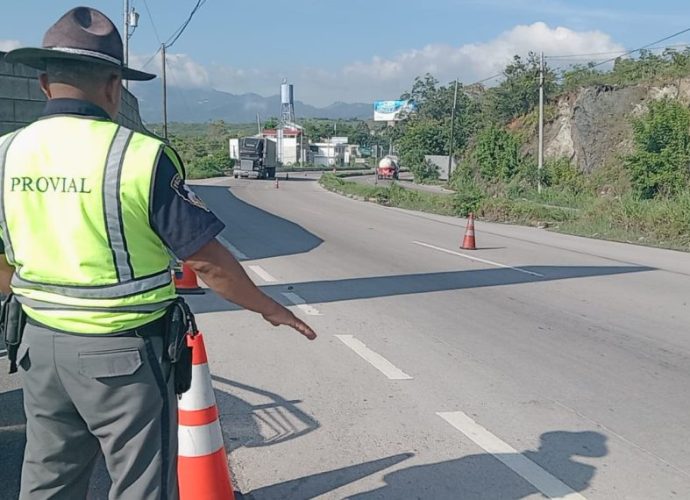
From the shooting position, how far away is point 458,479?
13.8 feet

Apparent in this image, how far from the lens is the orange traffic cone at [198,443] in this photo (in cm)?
349

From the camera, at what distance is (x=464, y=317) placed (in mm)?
8602

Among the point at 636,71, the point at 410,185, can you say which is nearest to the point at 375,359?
the point at 636,71

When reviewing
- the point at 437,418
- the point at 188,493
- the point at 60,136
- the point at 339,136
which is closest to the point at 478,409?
the point at 437,418

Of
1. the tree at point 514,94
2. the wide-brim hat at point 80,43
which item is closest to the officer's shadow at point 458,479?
the wide-brim hat at point 80,43

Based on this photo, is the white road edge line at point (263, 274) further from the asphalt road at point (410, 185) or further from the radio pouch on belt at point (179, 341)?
the asphalt road at point (410, 185)

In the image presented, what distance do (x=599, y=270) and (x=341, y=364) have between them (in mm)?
7774

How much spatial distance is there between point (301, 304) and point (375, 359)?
2.61 meters

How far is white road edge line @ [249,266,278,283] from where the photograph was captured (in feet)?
35.9

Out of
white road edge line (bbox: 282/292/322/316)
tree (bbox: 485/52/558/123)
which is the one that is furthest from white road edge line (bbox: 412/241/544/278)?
tree (bbox: 485/52/558/123)

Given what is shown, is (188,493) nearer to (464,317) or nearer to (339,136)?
(464,317)

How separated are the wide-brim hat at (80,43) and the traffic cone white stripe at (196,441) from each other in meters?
1.71

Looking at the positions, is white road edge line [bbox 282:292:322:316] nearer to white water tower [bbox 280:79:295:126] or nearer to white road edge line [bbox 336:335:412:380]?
white road edge line [bbox 336:335:412:380]

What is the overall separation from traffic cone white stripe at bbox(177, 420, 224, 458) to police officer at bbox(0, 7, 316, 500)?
1.03 meters
